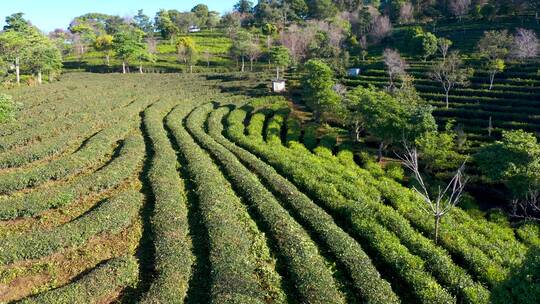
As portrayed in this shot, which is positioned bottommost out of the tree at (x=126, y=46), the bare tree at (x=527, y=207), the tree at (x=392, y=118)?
the bare tree at (x=527, y=207)

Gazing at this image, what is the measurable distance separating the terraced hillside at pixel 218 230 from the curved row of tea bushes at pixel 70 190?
0.10 m

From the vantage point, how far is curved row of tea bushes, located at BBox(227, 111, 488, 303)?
726 inches

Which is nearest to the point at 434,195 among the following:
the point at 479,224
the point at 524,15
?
the point at 479,224

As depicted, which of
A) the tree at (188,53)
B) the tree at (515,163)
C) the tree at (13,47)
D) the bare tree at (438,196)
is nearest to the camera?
A: the bare tree at (438,196)

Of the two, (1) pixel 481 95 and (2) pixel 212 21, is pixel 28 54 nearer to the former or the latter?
(2) pixel 212 21

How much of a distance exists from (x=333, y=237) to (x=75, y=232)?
1318 cm

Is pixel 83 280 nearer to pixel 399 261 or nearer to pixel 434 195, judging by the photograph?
pixel 399 261

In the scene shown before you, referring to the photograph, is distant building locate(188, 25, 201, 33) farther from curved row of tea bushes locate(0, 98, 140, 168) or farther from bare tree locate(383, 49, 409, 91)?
curved row of tea bushes locate(0, 98, 140, 168)

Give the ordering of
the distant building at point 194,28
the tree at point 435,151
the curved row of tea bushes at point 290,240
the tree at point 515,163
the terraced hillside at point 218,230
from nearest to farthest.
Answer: the curved row of tea bushes at point 290,240, the terraced hillside at point 218,230, the tree at point 515,163, the tree at point 435,151, the distant building at point 194,28

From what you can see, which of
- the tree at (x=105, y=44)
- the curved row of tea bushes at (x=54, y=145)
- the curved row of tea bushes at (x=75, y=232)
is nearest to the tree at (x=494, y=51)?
the curved row of tea bushes at (x=54, y=145)

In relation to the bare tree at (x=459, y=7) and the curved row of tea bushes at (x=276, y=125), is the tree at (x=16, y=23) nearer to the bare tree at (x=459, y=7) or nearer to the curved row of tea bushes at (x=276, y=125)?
the curved row of tea bushes at (x=276, y=125)

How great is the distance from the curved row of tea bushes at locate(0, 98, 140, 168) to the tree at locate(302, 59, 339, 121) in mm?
22357

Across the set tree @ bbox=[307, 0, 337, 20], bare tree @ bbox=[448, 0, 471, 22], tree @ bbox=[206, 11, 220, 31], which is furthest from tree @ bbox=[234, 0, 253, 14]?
bare tree @ bbox=[448, 0, 471, 22]

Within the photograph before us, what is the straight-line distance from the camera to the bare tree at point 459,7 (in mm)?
87688
